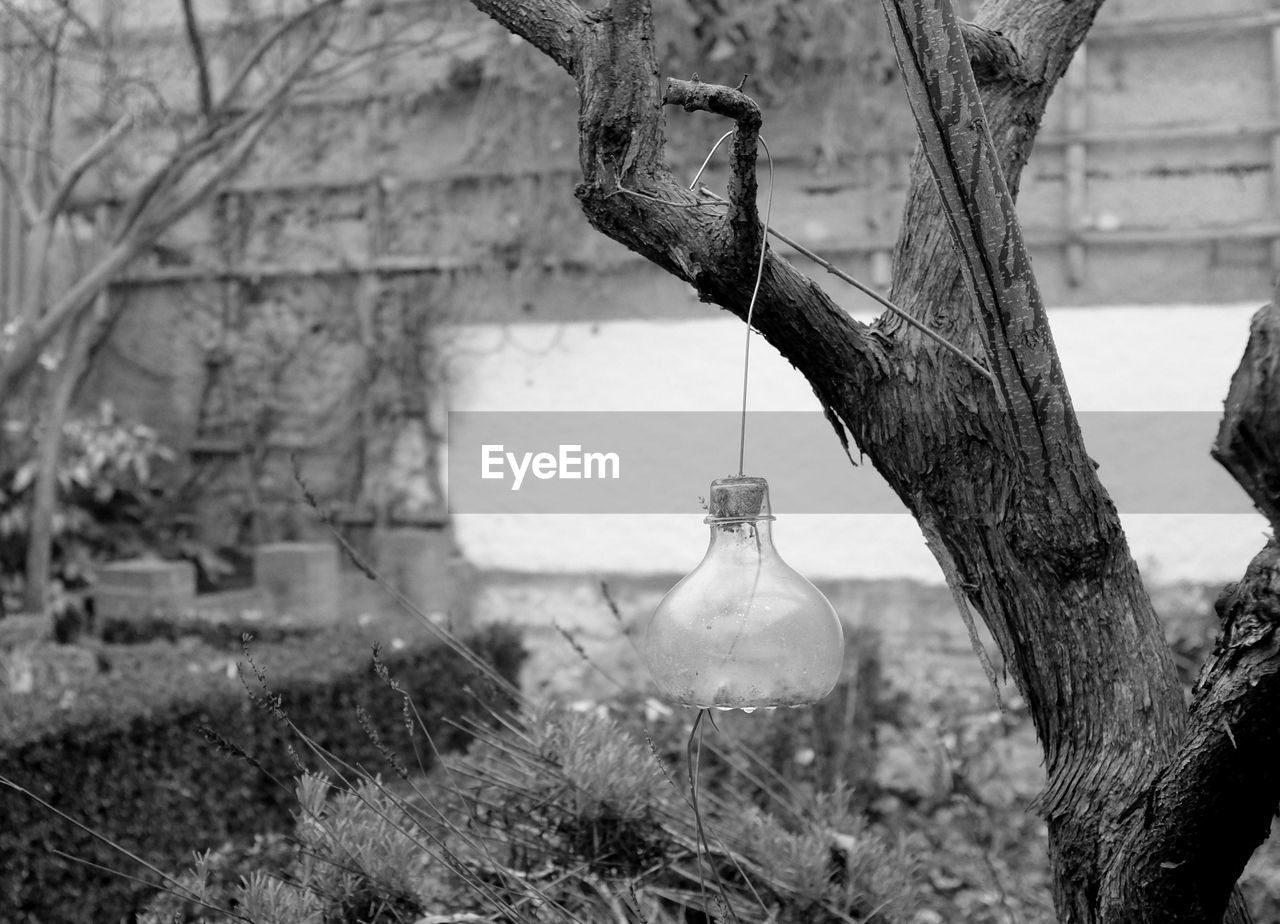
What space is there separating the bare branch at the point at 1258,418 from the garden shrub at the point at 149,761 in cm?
175

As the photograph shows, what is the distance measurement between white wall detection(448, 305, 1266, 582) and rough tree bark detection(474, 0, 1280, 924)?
4.44 m

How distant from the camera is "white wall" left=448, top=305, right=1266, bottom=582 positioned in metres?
6.14

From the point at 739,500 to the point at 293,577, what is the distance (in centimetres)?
557

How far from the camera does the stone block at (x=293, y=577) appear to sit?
6.75 metres

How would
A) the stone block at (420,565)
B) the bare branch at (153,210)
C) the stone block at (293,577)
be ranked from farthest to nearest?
the stone block at (420,565) < the stone block at (293,577) < the bare branch at (153,210)

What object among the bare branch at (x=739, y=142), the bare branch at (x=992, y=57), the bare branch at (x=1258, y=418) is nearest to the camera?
the bare branch at (x=1258, y=418)

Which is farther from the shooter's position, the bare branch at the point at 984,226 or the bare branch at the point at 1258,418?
the bare branch at the point at 984,226

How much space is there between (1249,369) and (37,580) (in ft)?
18.8

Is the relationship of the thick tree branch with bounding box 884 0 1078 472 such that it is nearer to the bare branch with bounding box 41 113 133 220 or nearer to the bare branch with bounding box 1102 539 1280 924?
the bare branch with bounding box 1102 539 1280 924

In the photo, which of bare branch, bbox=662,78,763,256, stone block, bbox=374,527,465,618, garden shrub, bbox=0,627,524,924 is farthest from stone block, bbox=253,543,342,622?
bare branch, bbox=662,78,763,256

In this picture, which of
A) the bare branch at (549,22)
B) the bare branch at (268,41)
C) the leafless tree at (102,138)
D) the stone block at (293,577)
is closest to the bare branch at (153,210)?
the leafless tree at (102,138)

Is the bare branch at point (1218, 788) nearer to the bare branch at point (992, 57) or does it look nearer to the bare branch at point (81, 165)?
the bare branch at point (992, 57)

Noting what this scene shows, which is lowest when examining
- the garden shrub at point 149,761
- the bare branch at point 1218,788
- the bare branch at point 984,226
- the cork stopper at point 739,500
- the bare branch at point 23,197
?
the garden shrub at point 149,761

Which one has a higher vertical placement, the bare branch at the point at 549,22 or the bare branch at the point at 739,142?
the bare branch at the point at 549,22
